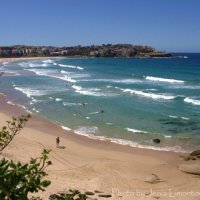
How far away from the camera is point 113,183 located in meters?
17.2

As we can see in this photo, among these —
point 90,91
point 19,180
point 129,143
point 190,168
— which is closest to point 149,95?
point 90,91

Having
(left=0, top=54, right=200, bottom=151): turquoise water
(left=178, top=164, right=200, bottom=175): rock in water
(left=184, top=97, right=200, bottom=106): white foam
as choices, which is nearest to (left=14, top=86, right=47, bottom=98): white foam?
(left=0, top=54, right=200, bottom=151): turquoise water

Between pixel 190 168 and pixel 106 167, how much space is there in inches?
156

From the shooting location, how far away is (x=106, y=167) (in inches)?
773

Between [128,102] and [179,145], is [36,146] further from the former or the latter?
[128,102]

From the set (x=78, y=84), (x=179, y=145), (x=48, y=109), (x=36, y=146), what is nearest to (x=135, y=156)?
(x=179, y=145)

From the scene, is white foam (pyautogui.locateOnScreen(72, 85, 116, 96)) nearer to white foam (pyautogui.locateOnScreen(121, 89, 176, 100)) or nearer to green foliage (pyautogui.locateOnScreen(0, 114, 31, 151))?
white foam (pyautogui.locateOnScreen(121, 89, 176, 100))

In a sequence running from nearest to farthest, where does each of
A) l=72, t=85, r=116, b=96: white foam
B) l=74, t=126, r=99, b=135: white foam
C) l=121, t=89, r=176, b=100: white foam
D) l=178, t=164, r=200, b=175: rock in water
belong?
l=178, t=164, r=200, b=175: rock in water < l=74, t=126, r=99, b=135: white foam < l=121, t=89, r=176, b=100: white foam < l=72, t=85, r=116, b=96: white foam

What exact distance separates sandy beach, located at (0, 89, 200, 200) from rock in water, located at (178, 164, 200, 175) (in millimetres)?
296

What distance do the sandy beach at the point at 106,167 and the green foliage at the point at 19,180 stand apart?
992cm

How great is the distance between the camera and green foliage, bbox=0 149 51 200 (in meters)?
4.64

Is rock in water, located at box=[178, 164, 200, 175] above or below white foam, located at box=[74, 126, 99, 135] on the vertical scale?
above

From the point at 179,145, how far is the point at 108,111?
11370 mm

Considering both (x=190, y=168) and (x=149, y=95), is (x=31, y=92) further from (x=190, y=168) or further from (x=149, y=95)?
(x=190, y=168)
